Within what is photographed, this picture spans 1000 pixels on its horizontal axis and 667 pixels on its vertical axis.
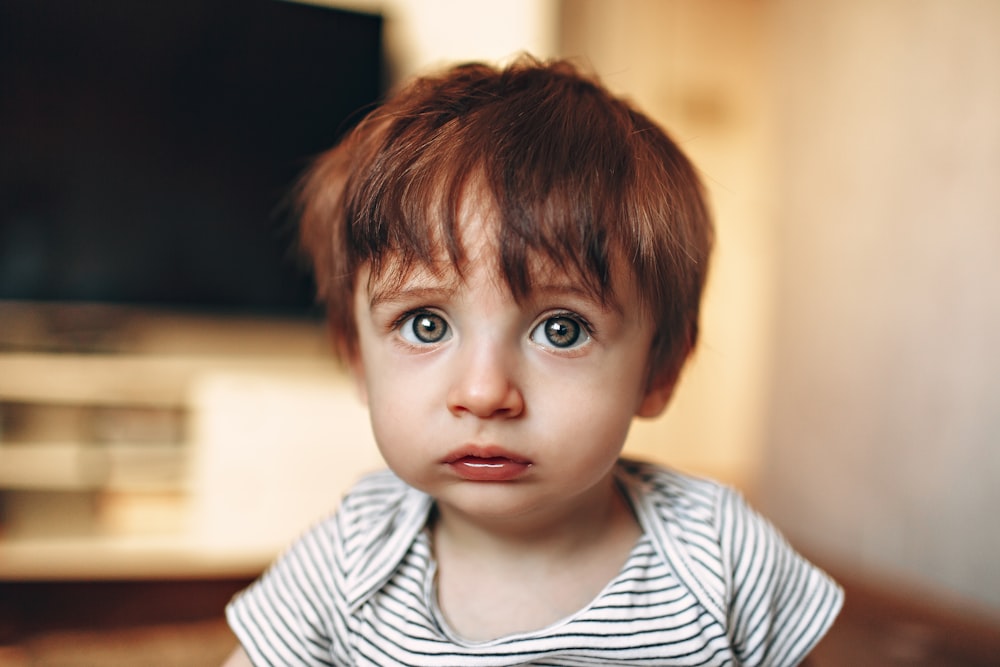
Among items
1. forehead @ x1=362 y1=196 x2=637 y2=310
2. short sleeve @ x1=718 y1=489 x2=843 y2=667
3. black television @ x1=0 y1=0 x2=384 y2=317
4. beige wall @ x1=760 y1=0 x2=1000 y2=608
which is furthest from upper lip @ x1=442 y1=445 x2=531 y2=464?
black television @ x1=0 y1=0 x2=384 y2=317

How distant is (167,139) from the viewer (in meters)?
1.80

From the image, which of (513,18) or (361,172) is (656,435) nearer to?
(513,18)

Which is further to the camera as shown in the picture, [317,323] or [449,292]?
[317,323]

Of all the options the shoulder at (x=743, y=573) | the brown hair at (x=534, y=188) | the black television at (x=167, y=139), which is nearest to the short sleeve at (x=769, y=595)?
the shoulder at (x=743, y=573)

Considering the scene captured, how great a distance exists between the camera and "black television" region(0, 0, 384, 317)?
170cm

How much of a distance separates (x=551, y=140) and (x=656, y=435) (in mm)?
2481

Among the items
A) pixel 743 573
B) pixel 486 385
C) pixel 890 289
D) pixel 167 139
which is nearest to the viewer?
pixel 486 385

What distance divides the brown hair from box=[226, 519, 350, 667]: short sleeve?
0.20m

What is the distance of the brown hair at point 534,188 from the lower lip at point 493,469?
0.37ft

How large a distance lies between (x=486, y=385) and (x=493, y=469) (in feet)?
0.22

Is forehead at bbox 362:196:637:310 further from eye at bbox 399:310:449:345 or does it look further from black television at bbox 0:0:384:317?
black television at bbox 0:0:384:317

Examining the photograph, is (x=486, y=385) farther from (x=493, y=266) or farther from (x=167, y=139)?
(x=167, y=139)

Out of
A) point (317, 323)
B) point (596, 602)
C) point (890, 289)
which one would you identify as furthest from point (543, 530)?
point (317, 323)

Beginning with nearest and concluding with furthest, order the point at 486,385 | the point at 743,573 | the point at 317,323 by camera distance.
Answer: the point at 486,385
the point at 743,573
the point at 317,323
